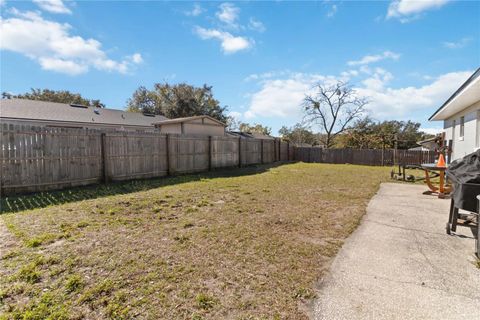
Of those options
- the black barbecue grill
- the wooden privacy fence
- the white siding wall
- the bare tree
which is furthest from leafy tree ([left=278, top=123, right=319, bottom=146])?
the black barbecue grill

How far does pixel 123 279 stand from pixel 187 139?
879 centimetres

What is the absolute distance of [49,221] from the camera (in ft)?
13.4

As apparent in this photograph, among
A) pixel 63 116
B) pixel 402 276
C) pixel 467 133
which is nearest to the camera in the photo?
pixel 402 276

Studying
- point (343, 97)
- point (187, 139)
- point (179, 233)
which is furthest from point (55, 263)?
point (343, 97)

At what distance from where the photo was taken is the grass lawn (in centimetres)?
198

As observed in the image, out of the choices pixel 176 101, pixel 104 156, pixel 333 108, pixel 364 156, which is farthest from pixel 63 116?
pixel 333 108

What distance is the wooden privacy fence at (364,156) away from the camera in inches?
655

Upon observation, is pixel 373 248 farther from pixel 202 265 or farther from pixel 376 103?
pixel 376 103

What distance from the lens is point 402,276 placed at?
98.2 inches

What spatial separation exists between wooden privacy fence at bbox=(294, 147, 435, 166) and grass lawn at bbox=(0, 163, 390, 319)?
46.6 feet

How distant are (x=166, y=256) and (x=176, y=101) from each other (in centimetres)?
3001

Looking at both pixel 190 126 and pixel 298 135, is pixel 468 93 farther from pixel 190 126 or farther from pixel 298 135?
pixel 298 135

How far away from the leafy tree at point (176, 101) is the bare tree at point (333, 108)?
12.9 metres

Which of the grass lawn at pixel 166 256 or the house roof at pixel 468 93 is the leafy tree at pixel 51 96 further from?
the house roof at pixel 468 93
